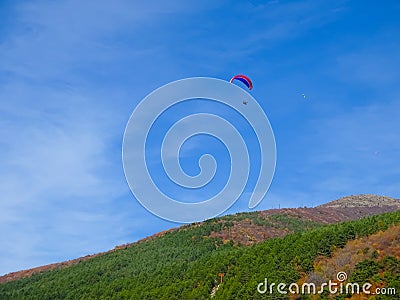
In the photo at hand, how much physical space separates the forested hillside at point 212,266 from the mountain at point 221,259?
0.28 ft

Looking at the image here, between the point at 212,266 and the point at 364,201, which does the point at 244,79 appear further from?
the point at 364,201

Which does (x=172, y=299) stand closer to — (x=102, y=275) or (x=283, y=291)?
(x=283, y=291)

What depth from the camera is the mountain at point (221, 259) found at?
Answer: 42.2m

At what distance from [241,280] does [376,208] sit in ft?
307

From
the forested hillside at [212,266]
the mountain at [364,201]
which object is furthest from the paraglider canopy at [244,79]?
the mountain at [364,201]

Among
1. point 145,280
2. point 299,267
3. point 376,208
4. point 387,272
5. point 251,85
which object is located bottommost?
point 387,272

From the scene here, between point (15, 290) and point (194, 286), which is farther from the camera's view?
point (15, 290)

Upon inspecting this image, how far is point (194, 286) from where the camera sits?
55219 mm

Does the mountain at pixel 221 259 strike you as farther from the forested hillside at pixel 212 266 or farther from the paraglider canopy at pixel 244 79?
the paraglider canopy at pixel 244 79

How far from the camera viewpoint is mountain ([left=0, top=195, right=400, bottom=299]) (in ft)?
138

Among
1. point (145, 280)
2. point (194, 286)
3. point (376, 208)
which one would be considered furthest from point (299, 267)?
point (376, 208)

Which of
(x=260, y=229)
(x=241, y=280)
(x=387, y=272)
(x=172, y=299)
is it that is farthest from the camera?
(x=260, y=229)

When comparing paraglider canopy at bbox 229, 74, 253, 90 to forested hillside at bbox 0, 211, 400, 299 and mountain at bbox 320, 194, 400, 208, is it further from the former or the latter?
mountain at bbox 320, 194, 400, 208

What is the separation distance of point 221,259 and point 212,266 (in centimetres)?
126
